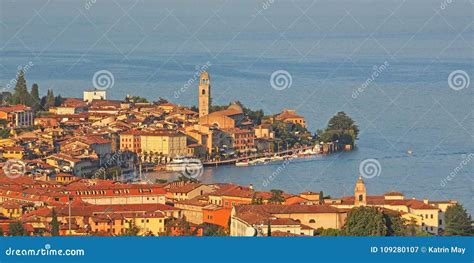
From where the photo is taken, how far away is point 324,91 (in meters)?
19.2

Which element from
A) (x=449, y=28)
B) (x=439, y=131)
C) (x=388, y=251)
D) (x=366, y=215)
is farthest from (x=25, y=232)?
(x=449, y=28)

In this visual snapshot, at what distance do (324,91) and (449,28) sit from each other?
836 cm

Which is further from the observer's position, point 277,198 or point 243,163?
point 243,163

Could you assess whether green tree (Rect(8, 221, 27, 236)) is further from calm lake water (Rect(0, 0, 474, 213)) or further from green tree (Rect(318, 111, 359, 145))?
green tree (Rect(318, 111, 359, 145))

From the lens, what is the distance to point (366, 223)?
658cm

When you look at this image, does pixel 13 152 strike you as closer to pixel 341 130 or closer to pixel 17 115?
pixel 17 115

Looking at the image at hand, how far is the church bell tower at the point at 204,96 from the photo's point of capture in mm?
17992

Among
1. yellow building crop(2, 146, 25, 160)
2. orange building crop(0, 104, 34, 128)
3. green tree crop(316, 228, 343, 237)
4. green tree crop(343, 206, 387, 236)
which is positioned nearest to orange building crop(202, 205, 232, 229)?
green tree crop(316, 228, 343, 237)

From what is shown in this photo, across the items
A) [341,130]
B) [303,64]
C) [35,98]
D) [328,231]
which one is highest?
[303,64]

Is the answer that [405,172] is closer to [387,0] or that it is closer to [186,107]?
[186,107]

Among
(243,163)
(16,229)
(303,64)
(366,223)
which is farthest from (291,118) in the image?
(366,223)

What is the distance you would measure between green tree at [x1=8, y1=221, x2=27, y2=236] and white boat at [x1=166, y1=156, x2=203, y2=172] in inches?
299

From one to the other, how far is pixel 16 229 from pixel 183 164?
27.6ft

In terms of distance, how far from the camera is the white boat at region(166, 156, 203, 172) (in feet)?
49.7
